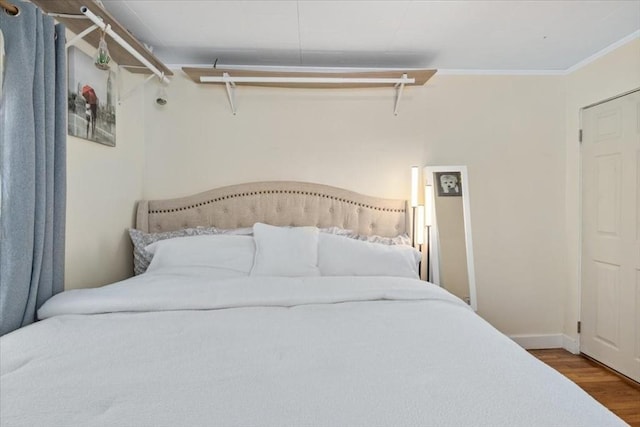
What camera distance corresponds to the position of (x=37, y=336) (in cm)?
124

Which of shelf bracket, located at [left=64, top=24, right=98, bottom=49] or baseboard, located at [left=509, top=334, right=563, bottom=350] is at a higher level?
shelf bracket, located at [left=64, top=24, right=98, bottom=49]

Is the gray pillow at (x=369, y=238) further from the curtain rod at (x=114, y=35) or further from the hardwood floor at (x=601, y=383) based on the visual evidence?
the curtain rod at (x=114, y=35)

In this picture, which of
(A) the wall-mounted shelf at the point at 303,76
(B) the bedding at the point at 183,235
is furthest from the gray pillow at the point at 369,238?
(A) the wall-mounted shelf at the point at 303,76

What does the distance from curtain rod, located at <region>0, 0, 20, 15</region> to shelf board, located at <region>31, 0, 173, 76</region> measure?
232 millimetres

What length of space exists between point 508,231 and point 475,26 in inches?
61.0

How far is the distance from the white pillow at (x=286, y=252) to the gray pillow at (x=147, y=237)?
313 millimetres

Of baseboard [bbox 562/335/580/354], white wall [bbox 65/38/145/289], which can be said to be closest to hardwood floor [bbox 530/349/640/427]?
baseboard [bbox 562/335/580/354]

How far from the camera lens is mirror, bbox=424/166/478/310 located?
2652 mm

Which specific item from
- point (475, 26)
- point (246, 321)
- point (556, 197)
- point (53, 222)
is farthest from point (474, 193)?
point (53, 222)

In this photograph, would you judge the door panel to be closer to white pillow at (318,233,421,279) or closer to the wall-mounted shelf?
white pillow at (318,233,421,279)

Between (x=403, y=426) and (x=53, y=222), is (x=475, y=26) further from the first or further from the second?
(x=53, y=222)

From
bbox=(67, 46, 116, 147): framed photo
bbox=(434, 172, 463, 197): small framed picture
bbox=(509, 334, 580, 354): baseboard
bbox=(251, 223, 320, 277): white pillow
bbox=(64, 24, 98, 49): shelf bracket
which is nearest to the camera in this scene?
bbox=(64, 24, 98, 49): shelf bracket

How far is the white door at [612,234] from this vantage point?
2326 millimetres

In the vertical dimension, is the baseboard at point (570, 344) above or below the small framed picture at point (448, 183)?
below
